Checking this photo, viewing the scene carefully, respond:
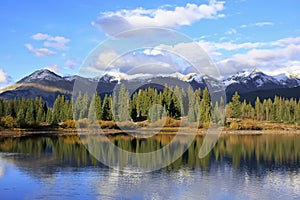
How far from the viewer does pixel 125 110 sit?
84.2 meters

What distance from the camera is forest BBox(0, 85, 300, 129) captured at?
8200cm

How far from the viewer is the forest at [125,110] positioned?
269ft

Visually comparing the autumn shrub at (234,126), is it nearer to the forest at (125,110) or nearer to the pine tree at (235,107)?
the forest at (125,110)

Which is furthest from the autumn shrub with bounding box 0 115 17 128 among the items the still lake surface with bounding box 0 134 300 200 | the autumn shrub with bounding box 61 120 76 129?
the still lake surface with bounding box 0 134 300 200

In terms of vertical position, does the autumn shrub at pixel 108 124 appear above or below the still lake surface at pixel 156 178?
above

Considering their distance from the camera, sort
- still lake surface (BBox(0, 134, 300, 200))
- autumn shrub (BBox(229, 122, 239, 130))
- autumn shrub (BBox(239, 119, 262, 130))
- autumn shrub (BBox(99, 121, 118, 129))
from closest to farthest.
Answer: still lake surface (BBox(0, 134, 300, 200)) < autumn shrub (BBox(99, 121, 118, 129)) < autumn shrub (BBox(229, 122, 239, 130)) < autumn shrub (BBox(239, 119, 262, 130))

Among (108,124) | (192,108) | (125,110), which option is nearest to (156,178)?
(192,108)

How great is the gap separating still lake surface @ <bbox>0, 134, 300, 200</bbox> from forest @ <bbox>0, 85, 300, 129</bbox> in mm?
41336

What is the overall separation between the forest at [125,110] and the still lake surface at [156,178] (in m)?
41.3

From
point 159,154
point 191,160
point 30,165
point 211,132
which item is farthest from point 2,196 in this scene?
point 211,132

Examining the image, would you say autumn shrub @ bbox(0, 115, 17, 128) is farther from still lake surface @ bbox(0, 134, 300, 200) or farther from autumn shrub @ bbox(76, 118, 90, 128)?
still lake surface @ bbox(0, 134, 300, 200)

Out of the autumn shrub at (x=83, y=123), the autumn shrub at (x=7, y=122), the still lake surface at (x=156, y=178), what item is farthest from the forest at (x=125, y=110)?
the still lake surface at (x=156, y=178)

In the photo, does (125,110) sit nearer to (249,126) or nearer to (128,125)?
(128,125)

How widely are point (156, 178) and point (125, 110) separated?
5698 cm
